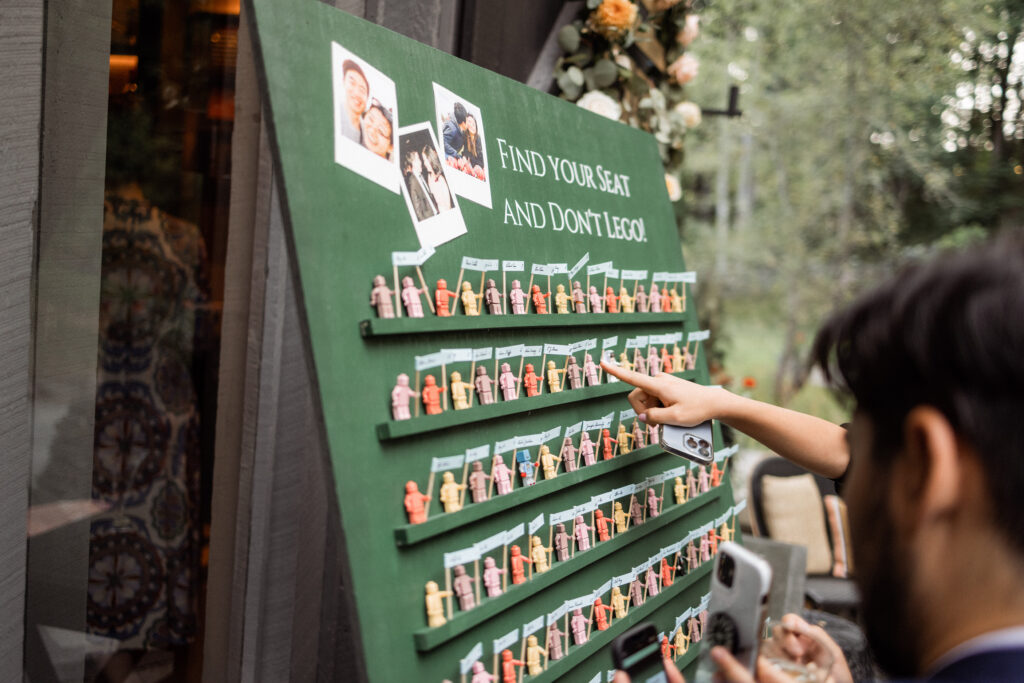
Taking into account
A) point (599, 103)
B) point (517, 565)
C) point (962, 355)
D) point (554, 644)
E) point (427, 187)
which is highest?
point (599, 103)

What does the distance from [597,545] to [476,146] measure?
28.6 inches

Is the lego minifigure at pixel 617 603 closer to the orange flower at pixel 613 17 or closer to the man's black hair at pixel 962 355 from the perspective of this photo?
the man's black hair at pixel 962 355

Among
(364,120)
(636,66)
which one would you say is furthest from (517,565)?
(636,66)

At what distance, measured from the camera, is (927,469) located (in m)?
0.71

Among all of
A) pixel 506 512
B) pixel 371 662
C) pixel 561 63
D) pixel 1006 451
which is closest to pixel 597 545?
pixel 506 512

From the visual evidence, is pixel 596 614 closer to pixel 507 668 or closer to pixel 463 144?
pixel 507 668

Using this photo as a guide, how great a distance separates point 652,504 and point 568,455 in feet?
1.07

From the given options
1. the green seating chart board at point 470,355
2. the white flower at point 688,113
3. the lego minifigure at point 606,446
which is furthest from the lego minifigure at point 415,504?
the white flower at point 688,113

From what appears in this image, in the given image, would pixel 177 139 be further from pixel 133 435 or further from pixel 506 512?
pixel 506 512

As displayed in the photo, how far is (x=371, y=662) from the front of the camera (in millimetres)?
957

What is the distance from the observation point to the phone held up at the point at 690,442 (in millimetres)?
1518

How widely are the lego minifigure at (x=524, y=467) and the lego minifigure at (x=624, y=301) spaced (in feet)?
1.60

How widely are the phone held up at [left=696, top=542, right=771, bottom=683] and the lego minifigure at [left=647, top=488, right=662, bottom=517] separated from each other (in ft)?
2.01

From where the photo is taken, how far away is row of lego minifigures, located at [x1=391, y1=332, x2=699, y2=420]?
3.59 ft
